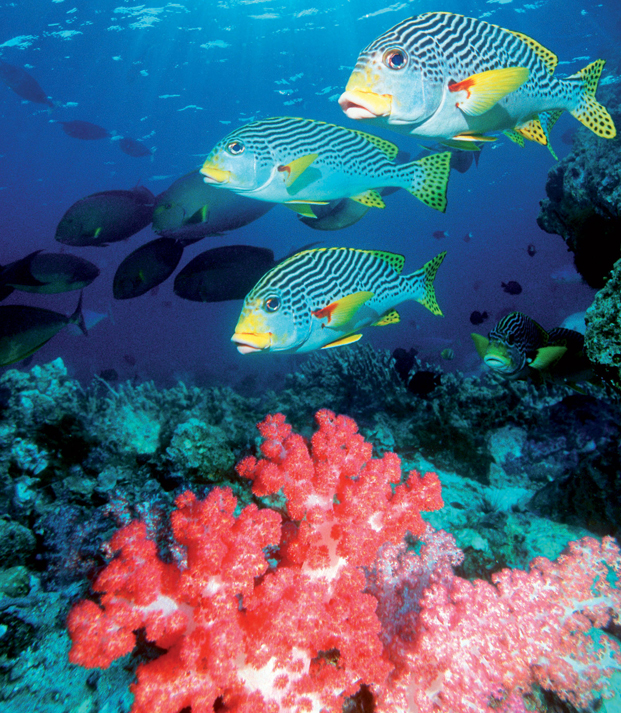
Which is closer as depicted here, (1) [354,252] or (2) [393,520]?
(2) [393,520]

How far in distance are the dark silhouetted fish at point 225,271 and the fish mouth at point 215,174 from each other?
55.5 inches

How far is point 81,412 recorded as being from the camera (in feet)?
13.4

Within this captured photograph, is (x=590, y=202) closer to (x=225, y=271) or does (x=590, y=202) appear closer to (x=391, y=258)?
(x=391, y=258)

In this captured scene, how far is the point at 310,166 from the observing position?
104 inches

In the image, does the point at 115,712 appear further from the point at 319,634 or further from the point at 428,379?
the point at 428,379

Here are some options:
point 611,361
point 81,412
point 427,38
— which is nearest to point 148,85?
point 81,412

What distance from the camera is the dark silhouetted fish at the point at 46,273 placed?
11.9 feet

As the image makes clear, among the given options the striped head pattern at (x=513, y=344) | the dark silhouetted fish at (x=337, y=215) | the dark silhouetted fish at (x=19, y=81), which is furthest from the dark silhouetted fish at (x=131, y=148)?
the striped head pattern at (x=513, y=344)

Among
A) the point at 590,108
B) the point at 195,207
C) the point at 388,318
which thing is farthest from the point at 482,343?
the point at 195,207

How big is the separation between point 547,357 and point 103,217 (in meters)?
4.44

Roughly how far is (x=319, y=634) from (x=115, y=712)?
39.9 inches

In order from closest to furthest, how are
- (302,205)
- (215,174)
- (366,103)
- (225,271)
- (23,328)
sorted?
(366,103), (215,174), (302,205), (23,328), (225,271)

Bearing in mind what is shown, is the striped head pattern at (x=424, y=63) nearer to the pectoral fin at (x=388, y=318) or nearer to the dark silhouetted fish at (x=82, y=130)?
the pectoral fin at (x=388, y=318)

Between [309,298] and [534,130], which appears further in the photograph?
[309,298]
